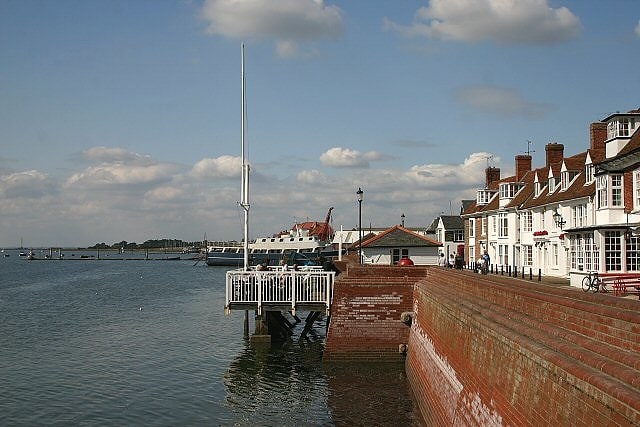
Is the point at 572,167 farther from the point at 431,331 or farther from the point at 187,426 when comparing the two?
the point at 187,426

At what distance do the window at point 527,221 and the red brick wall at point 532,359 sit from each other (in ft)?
101

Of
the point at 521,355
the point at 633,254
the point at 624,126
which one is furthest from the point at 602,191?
the point at 521,355

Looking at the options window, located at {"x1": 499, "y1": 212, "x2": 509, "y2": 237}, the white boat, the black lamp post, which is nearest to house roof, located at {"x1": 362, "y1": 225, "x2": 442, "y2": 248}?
the black lamp post

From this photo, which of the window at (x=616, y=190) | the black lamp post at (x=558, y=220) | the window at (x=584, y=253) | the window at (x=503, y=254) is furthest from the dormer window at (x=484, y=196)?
the window at (x=616, y=190)

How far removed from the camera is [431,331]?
17719 mm

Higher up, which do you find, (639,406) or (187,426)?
(639,406)

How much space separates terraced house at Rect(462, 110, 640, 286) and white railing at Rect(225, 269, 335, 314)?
12.0m

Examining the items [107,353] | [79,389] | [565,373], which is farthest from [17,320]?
[565,373]

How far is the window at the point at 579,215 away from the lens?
3545 cm

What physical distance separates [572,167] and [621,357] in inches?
1357

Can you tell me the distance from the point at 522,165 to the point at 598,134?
1745cm

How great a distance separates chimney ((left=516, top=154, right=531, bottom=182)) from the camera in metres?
53.8

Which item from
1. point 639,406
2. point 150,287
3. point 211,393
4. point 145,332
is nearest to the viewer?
point 639,406

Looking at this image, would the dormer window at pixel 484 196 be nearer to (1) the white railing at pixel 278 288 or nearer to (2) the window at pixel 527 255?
(2) the window at pixel 527 255
